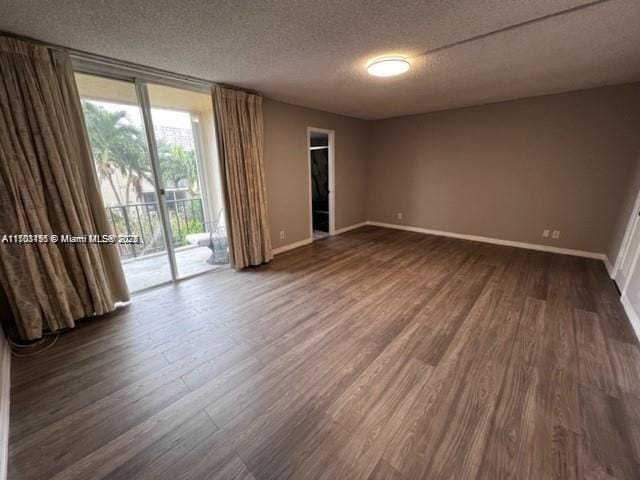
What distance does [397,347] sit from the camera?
1.97m

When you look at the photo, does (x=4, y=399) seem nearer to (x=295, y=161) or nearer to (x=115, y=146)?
(x=115, y=146)

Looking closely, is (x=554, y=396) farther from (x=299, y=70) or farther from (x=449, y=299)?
(x=299, y=70)

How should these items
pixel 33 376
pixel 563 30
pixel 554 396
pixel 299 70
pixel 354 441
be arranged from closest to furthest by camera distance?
pixel 354 441 → pixel 554 396 → pixel 33 376 → pixel 563 30 → pixel 299 70

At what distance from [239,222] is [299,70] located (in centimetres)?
192

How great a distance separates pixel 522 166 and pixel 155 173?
523 centimetres

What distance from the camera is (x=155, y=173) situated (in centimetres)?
281

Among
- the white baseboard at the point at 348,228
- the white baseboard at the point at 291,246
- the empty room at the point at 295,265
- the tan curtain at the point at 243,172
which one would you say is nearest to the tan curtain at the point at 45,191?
the empty room at the point at 295,265

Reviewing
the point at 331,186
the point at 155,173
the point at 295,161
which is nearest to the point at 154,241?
the point at 155,173

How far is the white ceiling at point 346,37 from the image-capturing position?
1.58 m

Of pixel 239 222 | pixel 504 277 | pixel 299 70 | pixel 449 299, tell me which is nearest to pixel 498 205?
pixel 504 277

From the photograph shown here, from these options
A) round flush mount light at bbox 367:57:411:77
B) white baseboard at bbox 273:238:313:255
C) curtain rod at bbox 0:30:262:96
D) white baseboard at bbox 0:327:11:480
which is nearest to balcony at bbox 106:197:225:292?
white baseboard at bbox 273:238:313:255

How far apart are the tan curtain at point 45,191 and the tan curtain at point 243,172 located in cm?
129

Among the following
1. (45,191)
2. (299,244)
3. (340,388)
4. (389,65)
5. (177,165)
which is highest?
(389,65)

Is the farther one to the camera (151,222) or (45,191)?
(151,222)
